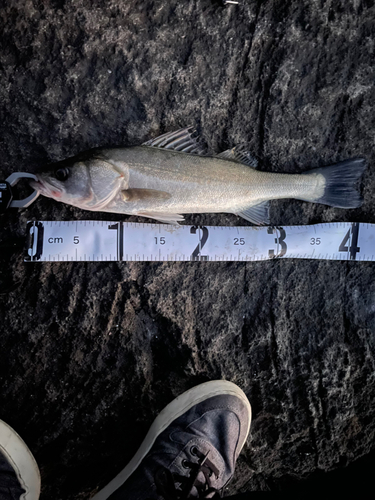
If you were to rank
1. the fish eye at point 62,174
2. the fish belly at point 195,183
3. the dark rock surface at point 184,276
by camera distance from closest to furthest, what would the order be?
the fish eye at point 62,174, the fish belly at point 195,183, the dark rock surface at point 184,276

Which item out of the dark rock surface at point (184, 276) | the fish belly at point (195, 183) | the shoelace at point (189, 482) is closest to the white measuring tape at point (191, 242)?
the dark rock surface at point (184, 276)

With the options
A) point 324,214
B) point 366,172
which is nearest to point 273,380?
point 324,214

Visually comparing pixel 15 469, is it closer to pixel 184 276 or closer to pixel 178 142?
pixel 184 276

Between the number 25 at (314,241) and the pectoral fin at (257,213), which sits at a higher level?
the pectoral fin at (257,213)

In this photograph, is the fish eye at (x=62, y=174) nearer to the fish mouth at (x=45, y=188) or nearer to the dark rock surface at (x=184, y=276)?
the fish mouth at (x=45, y=188)

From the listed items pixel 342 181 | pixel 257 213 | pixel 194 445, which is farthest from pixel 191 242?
pixel 194 445

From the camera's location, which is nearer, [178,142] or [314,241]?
[178,142]

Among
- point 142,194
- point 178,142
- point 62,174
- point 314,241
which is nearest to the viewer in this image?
point 62,174
